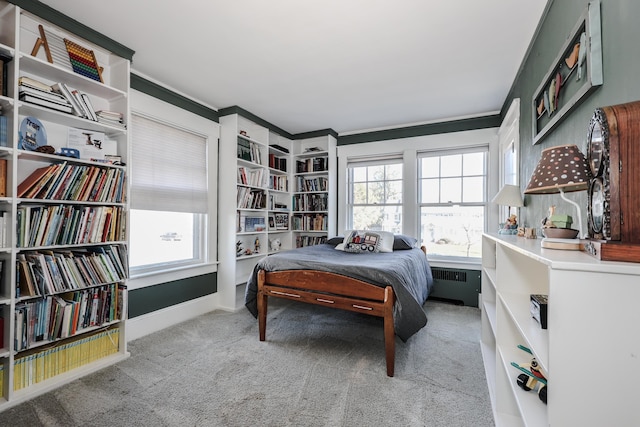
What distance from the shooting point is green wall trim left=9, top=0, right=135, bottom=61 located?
1805 mm

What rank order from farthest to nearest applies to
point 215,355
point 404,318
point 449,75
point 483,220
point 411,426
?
point 483,220 → point 449,75 → point 215,355 → point 404,318 → point 411,426

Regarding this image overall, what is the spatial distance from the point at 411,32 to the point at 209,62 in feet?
5.52

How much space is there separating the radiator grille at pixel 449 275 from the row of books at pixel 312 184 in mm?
1969

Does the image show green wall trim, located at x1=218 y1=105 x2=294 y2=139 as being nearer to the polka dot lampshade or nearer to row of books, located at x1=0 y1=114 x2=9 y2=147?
row of books, located at x1=0 y1=114 x2=9 y2=147

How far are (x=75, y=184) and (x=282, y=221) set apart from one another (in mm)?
2662

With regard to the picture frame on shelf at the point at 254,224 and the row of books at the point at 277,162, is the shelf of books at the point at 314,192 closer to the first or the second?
the row of books at the point at 277,162

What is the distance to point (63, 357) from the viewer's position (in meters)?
1.97

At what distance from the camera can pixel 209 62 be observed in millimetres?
2494

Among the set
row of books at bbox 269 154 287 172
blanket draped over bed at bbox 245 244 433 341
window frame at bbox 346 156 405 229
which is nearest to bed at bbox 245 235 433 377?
blanket draped over bed at bbox 245 244 433 341

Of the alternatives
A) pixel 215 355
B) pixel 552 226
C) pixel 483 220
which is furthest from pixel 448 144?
pixel 215 355

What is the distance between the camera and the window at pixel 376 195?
4199 mm

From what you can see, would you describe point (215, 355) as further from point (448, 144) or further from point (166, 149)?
point (448, 144)

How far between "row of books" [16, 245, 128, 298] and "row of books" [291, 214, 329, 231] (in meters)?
2.56

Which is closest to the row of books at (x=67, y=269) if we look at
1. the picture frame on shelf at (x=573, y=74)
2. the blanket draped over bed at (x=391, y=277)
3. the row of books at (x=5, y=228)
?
the row of books at (x=5, y=228)
